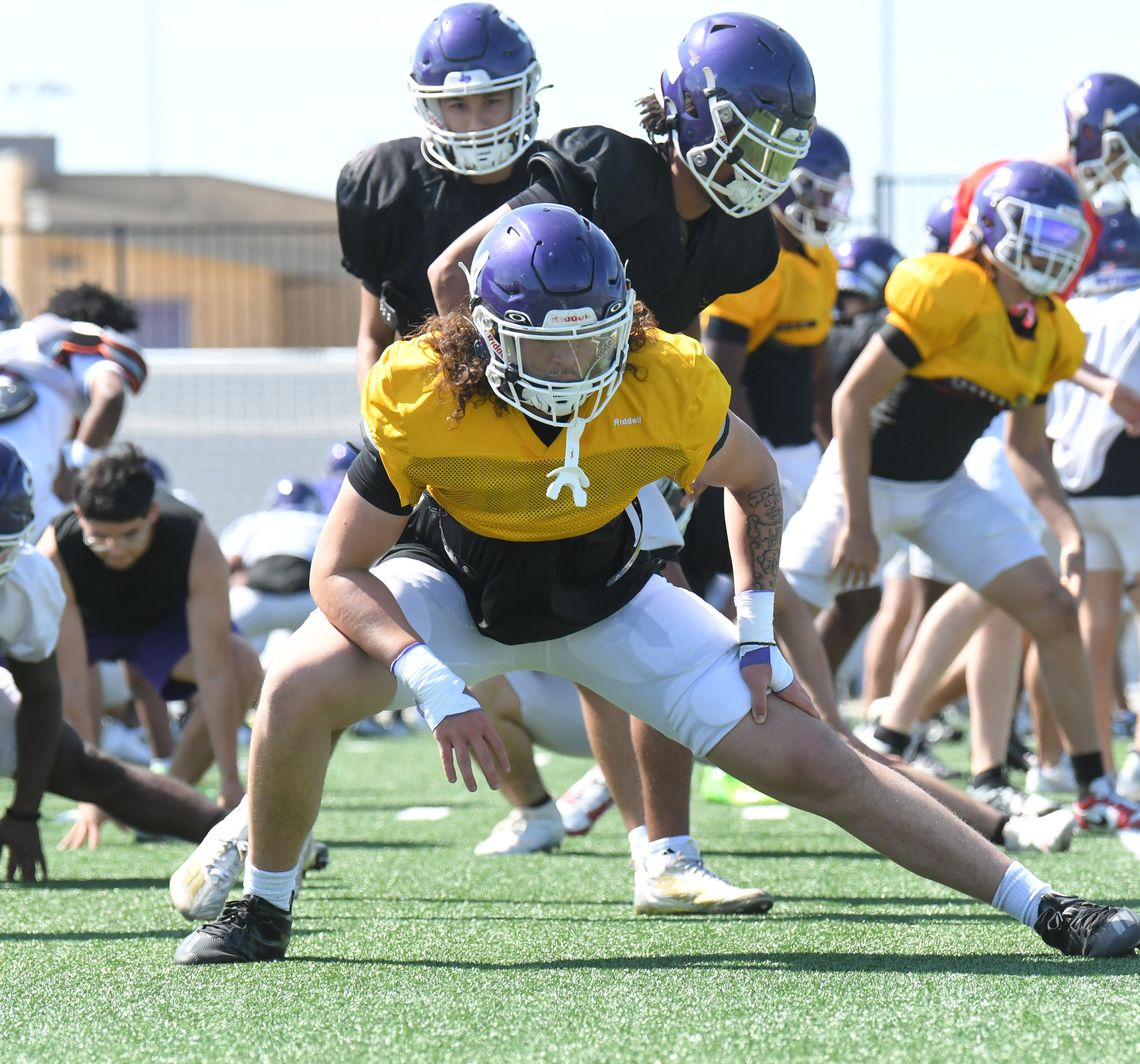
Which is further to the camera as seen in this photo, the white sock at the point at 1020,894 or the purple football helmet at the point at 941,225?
the purple football helmet at the point at 941,225

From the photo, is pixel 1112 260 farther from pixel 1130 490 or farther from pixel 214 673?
pixel 214 673

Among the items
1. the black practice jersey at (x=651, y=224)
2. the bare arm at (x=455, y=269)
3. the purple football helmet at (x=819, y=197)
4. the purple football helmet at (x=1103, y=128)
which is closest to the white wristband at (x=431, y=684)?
the bare arm at (x=455, y=269)

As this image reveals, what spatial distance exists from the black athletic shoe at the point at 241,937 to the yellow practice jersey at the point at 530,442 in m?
0.86

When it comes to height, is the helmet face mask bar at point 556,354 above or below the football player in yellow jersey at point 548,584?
above

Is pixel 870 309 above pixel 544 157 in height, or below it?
below

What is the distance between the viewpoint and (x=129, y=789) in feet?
16.4

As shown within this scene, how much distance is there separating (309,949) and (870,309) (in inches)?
216

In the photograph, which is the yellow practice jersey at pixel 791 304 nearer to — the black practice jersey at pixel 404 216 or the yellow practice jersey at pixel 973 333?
the yellow practice jersey at pixel 973 333

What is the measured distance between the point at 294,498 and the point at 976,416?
6.36 m

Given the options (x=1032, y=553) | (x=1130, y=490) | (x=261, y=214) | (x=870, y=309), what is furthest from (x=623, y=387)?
(x=261, y=214)

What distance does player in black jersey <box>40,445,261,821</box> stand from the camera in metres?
5.68

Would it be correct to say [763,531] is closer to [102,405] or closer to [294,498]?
[102,405]

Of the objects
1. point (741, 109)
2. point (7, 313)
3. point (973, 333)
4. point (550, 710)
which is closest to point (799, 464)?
point (973, 333)

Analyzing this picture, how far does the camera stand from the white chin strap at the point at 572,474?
3.25 metres
